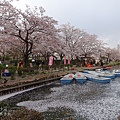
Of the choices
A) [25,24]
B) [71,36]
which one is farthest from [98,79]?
[71,36]

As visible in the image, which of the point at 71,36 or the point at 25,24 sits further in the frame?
the point at 71,36

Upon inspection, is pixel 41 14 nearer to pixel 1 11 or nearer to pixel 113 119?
pixel 1 11

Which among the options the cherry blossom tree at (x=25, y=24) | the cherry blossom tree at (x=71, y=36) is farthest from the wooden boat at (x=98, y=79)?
the cherry blossom tree at (x=71, y=36)

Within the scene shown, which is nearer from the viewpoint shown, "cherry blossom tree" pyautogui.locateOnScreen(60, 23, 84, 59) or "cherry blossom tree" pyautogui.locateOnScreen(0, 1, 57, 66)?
"cherry blossom tree" pyautogui.locateOnScreen(0, 1, 57, 66)

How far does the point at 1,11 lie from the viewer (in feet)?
66.0

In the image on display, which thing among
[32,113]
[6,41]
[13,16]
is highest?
[13,16]

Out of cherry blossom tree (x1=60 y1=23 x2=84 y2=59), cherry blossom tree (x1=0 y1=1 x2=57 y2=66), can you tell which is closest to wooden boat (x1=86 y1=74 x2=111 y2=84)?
cherry blossom tree (x1=0 y1=1 x2=57 y2=66)

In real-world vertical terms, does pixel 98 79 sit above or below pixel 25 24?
below

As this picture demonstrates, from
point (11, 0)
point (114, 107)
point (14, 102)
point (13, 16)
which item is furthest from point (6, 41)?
point (114, 107)

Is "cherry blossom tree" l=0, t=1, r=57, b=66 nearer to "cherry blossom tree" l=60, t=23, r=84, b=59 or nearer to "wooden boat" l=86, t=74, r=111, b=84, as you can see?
"wooden boat" l=86, t=74, r=111, b=84

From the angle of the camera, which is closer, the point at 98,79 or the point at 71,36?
the point at 98,79

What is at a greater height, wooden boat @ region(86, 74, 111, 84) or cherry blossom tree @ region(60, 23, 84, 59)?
cherry blossom tree @ region(60, 23, 84, 59)

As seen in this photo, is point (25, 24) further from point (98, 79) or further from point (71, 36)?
point (71, 36)

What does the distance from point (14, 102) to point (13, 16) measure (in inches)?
478
